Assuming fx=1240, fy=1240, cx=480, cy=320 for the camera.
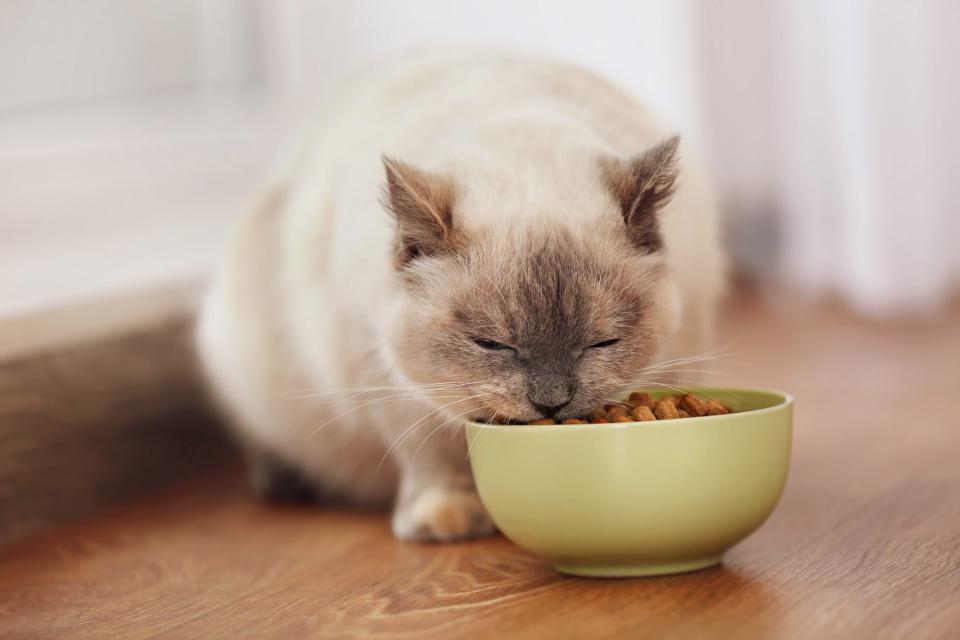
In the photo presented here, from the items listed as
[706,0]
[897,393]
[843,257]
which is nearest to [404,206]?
[897,393]

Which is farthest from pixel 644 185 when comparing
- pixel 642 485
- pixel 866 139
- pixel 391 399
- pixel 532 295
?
pixel 866 139

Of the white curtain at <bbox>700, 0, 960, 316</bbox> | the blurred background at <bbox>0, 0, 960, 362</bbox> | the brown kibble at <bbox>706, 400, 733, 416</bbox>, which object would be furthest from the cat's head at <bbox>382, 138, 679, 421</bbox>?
the white curtain at <bbox>700, 0, 960, 316</bbox>

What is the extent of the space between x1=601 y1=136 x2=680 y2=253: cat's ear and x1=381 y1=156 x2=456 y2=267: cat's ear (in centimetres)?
23

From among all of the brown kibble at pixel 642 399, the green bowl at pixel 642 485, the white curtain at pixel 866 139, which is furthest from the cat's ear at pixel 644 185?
the white curtain at pixel 866 139

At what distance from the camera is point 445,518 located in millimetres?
1940

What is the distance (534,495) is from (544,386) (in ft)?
0.45

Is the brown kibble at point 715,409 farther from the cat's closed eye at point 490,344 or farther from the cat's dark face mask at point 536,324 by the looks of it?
the cat's closed eye at point 490,344

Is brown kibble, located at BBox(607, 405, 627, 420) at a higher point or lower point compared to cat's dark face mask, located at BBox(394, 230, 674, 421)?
lower

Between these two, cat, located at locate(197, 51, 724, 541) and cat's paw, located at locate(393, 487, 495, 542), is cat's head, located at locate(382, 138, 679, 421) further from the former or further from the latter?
cat's paw, located at locate(393, 487, 495, 542)

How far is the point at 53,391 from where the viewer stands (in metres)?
2.29

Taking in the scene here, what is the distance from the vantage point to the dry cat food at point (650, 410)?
1593mm

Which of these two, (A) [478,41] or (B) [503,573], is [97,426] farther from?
(A) [478,41]

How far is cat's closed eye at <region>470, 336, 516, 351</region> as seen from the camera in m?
1.59

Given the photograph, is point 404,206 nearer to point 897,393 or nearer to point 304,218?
point 304,218
